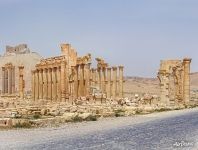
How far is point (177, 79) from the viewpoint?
58.1 m

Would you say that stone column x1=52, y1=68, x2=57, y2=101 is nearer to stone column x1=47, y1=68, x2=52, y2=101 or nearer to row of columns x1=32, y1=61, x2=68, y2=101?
row of columns x1=32, y1=61, x2=68, y2=101

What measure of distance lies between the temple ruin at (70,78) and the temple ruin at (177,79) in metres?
6.57

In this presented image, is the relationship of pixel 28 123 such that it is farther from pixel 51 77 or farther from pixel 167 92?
pixel 51 77

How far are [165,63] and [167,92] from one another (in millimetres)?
3338

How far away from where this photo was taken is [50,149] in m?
19.5

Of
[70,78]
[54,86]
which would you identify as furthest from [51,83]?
[70,78]

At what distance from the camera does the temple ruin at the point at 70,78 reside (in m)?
55.5

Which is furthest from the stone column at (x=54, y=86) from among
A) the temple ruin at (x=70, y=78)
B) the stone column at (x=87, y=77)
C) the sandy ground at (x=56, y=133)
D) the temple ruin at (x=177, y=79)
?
the sandy ground at (x=56, y=133)

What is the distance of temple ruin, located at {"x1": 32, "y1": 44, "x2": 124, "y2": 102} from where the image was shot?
2186 inches

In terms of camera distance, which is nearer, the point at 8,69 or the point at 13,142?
the point at 13,142

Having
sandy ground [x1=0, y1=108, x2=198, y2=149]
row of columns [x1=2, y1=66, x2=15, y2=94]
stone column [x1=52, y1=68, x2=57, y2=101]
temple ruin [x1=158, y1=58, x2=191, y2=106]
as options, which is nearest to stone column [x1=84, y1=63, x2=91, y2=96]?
stone column [x1=52, y1=68, x2=57, y2=101]

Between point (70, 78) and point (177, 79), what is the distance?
1269cm

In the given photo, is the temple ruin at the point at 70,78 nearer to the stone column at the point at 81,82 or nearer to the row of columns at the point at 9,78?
the stone column at the point at 81,82

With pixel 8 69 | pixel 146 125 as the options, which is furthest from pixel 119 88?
pixel 146 125
